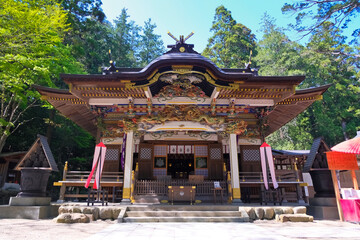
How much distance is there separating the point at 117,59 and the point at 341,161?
30694 millimetres

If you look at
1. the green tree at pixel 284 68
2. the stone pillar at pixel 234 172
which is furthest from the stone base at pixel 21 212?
the green tree at pixel 284 68

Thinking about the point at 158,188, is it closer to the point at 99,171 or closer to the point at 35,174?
the point at 99,171

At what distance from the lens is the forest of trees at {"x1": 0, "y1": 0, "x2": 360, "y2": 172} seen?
9.35 metres

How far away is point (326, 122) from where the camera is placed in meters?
26.3

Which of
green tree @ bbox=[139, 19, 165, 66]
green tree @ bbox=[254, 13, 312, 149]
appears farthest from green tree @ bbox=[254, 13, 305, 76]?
green tree @ bbox=[139, 19, 165, 66]

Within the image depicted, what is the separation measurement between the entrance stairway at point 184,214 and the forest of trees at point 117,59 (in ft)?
23.3

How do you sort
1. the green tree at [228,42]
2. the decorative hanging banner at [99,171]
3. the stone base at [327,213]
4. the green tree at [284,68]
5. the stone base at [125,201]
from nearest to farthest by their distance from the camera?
the stone base at [327,213] < the stone base at [125,201] < the decorative hanging banner at [99,171] < the green tree at [284,68] < the green tree at [228,42]

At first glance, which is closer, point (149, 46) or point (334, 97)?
point (334, 97)

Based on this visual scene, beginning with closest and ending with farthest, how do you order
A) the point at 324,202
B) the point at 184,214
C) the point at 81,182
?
1. the point at 184,214
2. the point at 324,202
3. the point at 81,182

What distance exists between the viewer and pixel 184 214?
732 centimetres

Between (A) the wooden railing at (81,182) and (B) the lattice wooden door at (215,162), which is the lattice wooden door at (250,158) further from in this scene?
(A) the wooden railing at (81,182)

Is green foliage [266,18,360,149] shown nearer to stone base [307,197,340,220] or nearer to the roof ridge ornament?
stone base [307,197,340,220]

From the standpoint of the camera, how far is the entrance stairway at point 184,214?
6.98 metres

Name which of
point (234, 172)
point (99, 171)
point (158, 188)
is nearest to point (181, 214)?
point (158, 188)
